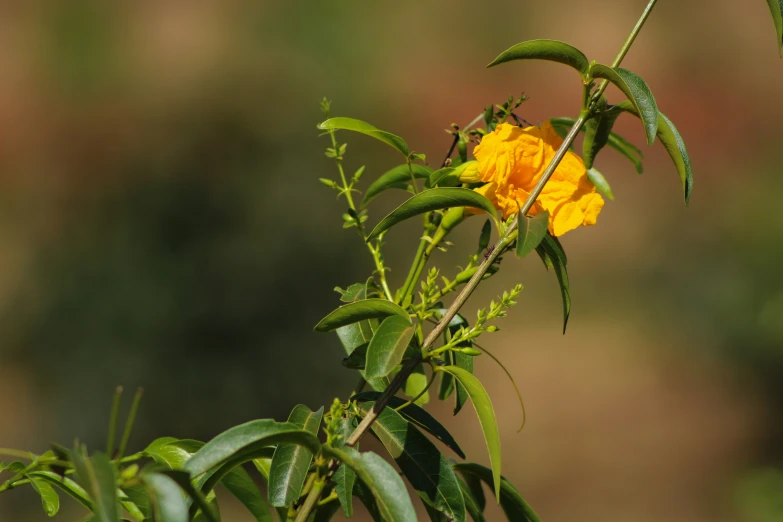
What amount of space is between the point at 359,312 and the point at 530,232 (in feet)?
0.44

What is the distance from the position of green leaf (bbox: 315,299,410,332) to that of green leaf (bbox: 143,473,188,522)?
6.5 inches

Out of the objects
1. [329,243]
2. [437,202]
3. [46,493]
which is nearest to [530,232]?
[437,202]

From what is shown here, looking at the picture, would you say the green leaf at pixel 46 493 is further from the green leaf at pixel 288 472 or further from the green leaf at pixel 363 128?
the green leaf at pixel 363 128

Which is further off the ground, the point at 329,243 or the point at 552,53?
the point at 552,53

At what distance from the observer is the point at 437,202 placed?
1.82 ft

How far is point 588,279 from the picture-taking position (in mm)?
4668

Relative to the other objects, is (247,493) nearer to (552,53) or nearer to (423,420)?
(423,420)

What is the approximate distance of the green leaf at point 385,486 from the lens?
0.45 metres

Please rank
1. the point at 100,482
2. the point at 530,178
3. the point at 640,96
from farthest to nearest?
1. the point at 530,178
2. the point at 640,96
3. the point at 100,482

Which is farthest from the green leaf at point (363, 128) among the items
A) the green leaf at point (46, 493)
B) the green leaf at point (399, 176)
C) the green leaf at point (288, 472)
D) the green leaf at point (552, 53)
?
the green leaf at point (46, 493)

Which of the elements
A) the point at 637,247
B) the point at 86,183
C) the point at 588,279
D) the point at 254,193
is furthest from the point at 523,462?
the point at 86,183

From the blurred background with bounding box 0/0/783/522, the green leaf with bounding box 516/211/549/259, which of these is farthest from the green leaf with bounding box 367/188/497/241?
the blurred background with bounding box 0/0/783/522

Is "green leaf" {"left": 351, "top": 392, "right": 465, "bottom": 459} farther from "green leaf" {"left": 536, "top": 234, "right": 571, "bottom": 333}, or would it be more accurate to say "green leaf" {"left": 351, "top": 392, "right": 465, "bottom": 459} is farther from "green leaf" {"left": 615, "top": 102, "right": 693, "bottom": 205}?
"green leaf" {"left": 615, "top": 102, "right": 693, "bottom": 205}

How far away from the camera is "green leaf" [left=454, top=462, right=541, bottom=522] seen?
0.61 meters
